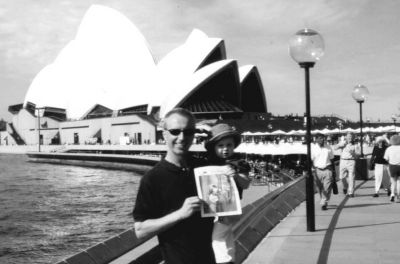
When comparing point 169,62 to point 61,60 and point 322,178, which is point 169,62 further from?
point 322,178

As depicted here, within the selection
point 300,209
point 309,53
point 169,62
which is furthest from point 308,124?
point 169,62

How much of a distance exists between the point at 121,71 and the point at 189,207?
67.8 m

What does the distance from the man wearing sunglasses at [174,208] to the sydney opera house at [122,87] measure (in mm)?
49068

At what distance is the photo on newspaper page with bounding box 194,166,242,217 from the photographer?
2.28 metres

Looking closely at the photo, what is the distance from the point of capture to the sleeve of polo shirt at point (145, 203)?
2.28 meters

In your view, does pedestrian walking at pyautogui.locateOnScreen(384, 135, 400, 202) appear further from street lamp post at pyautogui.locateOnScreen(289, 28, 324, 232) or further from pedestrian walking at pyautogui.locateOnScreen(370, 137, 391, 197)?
street lamp post at pyautogui.locateOnScreen(289, 28, 324, 232)

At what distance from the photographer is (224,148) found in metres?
2.73

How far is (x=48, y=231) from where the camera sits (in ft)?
43.5

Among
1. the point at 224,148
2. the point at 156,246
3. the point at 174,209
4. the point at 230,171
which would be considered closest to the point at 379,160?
the point at 156,246

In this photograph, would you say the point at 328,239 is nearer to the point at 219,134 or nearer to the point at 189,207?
the point at 219,134

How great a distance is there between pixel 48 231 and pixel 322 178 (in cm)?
809

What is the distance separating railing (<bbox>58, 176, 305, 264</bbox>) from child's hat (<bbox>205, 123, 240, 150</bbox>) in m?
1.49

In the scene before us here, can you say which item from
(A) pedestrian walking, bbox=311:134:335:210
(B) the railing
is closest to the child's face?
(B) the railing

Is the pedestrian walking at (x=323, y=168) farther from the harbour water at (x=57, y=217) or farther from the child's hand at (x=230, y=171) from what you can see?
the child's hand at (x=230, y=171)
